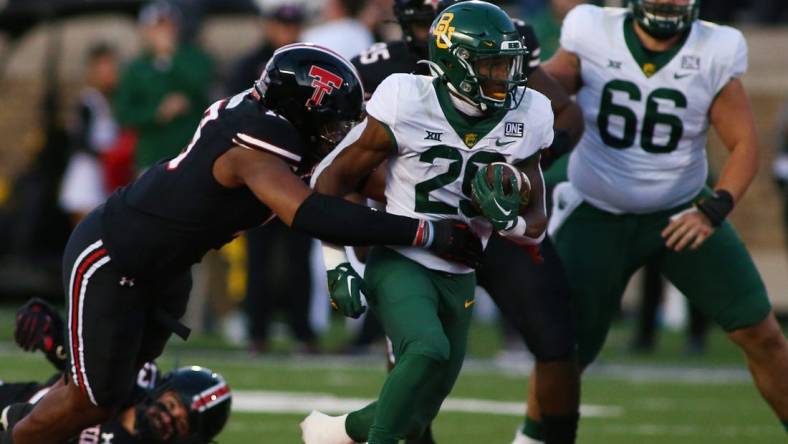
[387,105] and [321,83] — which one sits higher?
[321,83]

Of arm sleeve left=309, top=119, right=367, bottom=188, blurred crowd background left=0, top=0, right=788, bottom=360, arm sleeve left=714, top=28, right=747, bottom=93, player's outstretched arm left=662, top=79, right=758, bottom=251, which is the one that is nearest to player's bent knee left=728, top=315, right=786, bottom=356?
player's outstretched arm left=662, top=79, right=758, bottom=251

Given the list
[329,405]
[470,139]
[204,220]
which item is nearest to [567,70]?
[470,139]

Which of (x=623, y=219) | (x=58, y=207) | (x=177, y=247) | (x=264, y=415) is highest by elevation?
(x=177, y=247)

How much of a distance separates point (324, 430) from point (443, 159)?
967mm

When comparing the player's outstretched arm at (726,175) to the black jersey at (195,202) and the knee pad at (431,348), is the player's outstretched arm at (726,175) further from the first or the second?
the black jersey at (195,202)

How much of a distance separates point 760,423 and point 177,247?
11.5ft

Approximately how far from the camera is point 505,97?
5559 mm

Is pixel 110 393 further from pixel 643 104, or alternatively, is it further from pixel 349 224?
pixel 643 104

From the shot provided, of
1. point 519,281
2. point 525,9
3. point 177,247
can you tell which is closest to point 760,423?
point 519,281

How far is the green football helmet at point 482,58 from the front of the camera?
18.1ft

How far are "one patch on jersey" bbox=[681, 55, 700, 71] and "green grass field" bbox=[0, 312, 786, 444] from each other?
1.76 m

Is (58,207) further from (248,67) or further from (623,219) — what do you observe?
(623,219)

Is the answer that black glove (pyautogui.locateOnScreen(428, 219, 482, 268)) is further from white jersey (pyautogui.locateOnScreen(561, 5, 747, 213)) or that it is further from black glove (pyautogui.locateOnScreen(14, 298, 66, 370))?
black glove (pyautogui.locateOnScreen(14, 298, 66, 370))

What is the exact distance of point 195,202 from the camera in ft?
18.1
